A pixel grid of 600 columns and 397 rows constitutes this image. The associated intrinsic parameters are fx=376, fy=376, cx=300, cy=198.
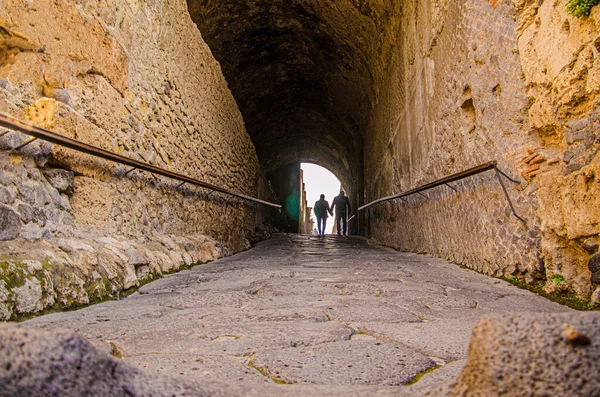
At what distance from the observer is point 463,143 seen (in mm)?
3164

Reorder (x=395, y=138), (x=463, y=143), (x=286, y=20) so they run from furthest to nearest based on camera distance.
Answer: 1. (x=286, y=20)
2. (x=395, y=138)
3. (x=463, y=143)

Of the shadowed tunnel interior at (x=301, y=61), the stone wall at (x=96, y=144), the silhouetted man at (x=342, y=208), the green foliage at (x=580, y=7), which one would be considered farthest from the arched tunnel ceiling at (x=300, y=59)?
the green foliage at (x=580, y=7)

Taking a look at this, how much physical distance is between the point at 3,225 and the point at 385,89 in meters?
5.99

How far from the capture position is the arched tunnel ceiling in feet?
20.8

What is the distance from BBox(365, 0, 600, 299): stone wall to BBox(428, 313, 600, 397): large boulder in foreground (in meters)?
1.43

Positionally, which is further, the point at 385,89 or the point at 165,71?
the point at 385,89

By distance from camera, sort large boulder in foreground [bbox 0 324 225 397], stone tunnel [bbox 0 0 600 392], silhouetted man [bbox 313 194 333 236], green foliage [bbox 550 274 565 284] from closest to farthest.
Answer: large boulder in foreground [bbox 0 324 225 397], stone tunnel [bbox 0 0 600 392], green foliage [bbox 550 274 565 284], silhouetted man [bbox 313 194 333 236]

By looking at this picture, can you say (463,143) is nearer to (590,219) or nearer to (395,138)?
(590,219)

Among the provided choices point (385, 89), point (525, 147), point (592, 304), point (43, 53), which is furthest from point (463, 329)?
point (385, 89)

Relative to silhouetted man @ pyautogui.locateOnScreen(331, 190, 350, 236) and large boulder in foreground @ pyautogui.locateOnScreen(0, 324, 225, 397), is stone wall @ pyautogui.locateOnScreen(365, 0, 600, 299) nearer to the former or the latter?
large boulder in foreground @ pyautogui.locateOnScreen(0, 324, 225, 397)

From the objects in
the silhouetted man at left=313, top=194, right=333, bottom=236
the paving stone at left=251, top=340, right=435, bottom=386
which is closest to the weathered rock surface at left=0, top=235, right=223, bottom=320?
the paving stone at left=251, top=340, right=435, bottom=386

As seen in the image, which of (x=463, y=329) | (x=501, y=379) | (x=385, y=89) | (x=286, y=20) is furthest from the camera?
(x=286, y=20)

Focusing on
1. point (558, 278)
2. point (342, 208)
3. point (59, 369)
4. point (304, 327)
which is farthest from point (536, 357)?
point (342, 208)

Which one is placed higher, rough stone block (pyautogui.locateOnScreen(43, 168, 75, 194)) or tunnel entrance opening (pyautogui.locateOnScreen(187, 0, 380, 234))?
tunnel entrance opening (pyautogui.locateOnScreen(187, 0, 380, 234))
